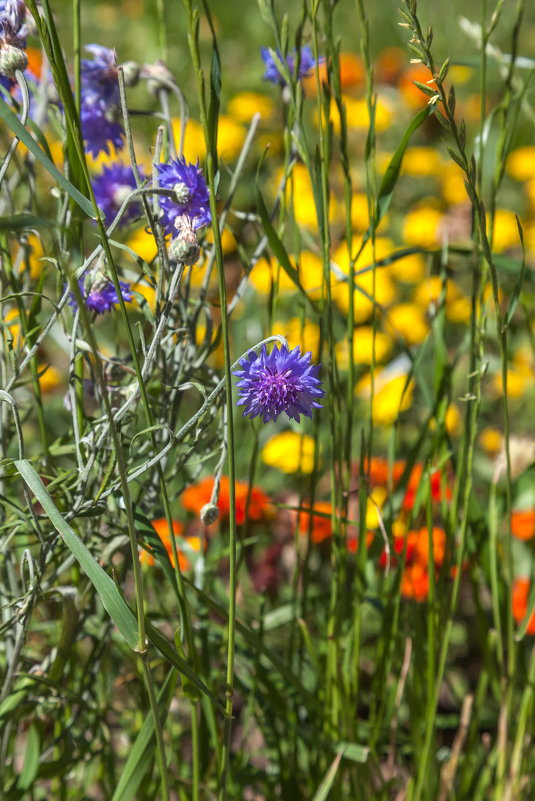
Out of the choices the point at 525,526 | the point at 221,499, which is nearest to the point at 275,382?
the point at 221,499

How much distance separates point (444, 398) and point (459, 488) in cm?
9

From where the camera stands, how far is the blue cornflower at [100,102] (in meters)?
0.62

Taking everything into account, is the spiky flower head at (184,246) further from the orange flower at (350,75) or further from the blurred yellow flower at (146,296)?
the orange flower at (350,75)

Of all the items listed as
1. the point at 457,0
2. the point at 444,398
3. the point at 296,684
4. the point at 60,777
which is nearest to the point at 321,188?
the point at 444,398

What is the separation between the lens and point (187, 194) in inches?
19.3

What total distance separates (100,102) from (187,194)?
0.70 feet

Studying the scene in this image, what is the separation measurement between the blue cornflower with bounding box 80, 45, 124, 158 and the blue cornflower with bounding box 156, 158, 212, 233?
0.14 meters

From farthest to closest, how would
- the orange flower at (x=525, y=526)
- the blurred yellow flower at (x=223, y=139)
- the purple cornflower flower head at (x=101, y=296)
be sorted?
the blurred yellow flower at (x=223, y=139) < the orange flower at (x=525, y=526) < the purple cornflower flower head at (x=101, y=296)

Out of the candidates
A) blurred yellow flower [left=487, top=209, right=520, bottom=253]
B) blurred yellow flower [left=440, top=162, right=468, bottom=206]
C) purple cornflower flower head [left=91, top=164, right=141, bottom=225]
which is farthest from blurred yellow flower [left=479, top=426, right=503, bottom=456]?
purple cornflower flower head [left=91, top=164, right=141, bottom=225]

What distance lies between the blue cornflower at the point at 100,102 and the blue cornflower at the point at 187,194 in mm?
144

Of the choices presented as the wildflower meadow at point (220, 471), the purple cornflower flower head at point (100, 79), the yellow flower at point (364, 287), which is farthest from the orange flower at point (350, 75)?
the purple cornflower flower head at point (100, 79)

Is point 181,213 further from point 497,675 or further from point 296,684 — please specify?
point 497,675

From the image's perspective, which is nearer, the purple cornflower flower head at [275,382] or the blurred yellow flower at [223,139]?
the purple cornflower flower head at [275,382]

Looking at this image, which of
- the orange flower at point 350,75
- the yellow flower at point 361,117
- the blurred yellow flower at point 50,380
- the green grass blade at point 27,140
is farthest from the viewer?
the orange flower at point 350,75
